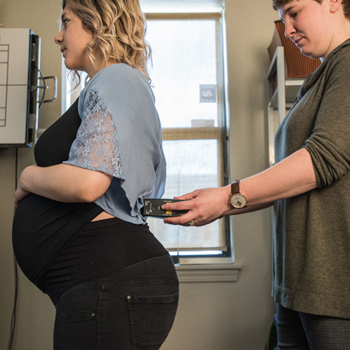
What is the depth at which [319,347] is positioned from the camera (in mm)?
670

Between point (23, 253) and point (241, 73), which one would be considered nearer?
point (23, 253)

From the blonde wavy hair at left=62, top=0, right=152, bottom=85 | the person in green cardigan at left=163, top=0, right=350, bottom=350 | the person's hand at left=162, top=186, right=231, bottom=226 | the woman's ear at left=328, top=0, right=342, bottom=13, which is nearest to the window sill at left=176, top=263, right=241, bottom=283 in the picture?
the person in green cardigan at left=163, top=0, right=350, bottom=350

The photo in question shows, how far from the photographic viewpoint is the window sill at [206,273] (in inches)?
75.7

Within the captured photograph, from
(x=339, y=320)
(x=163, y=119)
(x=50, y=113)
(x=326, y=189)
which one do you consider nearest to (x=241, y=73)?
(x=163, y=119)

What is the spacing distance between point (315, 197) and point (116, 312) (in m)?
0.45

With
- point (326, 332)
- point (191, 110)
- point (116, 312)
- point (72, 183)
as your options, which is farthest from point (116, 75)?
point (191, 110)

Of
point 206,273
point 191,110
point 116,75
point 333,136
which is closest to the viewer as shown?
point 333,136

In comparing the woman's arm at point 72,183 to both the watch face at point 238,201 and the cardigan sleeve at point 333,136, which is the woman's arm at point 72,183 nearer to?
the watch face at point 238,201

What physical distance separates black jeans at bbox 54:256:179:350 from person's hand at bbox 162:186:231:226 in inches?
5.1

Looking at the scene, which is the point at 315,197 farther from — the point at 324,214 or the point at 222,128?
the point at 222,128

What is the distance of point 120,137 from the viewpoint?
27.2 inches

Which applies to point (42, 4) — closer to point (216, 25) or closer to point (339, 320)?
point (216, 25)

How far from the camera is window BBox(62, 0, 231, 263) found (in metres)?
2.03

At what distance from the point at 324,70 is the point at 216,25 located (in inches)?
62.6
